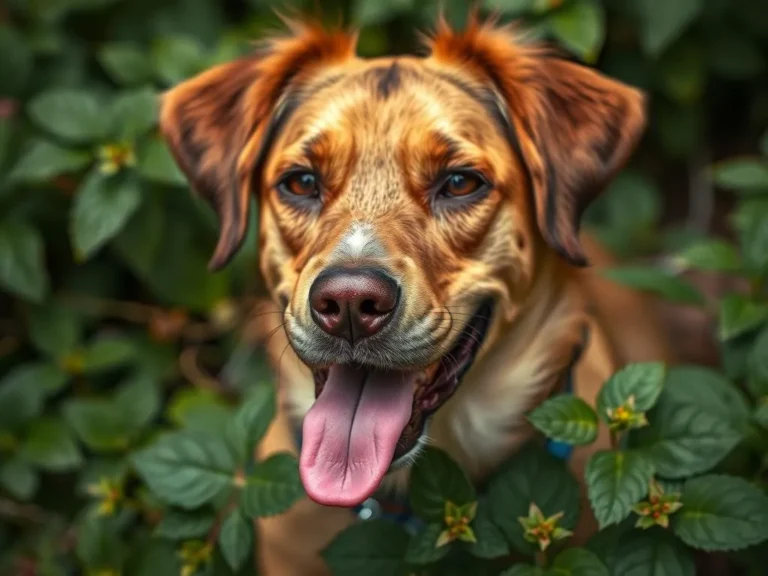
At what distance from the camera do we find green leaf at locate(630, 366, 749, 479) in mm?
2334

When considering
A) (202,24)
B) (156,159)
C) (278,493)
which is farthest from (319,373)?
(202,24)

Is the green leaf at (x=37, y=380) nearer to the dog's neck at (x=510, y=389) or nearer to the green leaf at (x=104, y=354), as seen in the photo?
the green leaf at (x=104, y=354)

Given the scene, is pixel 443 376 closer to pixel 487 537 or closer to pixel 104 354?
pixel 487 537

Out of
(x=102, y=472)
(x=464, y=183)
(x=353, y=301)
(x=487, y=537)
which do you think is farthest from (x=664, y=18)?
(x=102, y=472)

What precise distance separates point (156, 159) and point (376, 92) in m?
0.83

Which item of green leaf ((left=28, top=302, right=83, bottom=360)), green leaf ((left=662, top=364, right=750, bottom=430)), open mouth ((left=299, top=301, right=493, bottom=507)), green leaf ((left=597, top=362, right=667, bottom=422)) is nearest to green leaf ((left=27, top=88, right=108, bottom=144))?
green leaf ((left=28, top=302, right=83, bottom=360))

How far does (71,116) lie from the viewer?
3.19 meters

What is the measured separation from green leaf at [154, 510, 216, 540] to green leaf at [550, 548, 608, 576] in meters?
0.87

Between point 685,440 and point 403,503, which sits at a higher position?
point 685,440

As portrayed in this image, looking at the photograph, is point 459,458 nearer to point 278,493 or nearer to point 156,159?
point 278,493

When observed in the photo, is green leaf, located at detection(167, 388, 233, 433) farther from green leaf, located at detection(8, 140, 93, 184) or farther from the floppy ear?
the floppy ear

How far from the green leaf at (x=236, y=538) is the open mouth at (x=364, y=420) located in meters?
0.29

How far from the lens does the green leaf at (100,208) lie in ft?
9.92

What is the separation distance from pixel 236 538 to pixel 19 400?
1170 mm
